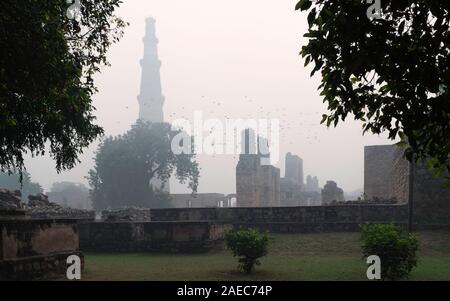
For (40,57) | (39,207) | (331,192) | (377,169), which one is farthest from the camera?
(331,192)

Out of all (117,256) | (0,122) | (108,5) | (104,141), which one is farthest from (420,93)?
(104,141)

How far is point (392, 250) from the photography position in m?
7.31

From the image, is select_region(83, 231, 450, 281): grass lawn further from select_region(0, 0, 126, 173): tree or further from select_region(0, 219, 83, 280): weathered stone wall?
select_region(0, 0, 126, 173): tree

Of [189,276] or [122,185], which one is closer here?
[189,276]

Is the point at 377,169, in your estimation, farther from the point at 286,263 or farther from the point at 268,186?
the point at 286,263

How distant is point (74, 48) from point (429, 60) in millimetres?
7188

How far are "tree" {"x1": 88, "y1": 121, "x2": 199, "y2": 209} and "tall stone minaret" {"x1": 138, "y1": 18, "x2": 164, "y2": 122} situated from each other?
5306cm

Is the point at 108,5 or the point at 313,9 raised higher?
the point at 108,5

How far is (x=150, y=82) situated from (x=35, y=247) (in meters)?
97.9

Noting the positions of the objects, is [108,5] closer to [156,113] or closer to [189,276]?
[189,276]

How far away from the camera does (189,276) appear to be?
8180 millimetres

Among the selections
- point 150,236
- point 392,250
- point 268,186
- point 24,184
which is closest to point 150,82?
point 24,184

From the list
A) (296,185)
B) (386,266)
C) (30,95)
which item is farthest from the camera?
(296,185)

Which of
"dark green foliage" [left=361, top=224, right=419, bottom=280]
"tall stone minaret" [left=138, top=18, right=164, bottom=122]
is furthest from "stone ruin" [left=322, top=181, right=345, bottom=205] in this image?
"tall stone minaret" [left=138, top=18, right=164, bottom=122]
